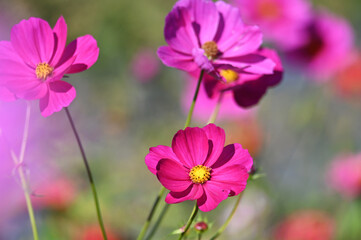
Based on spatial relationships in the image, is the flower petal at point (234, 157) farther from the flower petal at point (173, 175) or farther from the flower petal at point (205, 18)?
the flower petal at point (205, 18)

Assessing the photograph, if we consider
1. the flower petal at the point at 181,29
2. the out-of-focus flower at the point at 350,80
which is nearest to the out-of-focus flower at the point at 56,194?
the flower petal at the point at 181,29

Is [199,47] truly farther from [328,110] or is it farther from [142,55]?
[328,110]

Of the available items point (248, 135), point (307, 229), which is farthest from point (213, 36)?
point (248, 135)

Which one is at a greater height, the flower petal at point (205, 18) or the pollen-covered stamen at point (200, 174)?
the flower petal at point (205, 18)

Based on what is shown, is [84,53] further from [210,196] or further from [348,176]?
[348,176]

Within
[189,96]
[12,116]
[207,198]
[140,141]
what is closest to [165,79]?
[140,141]
